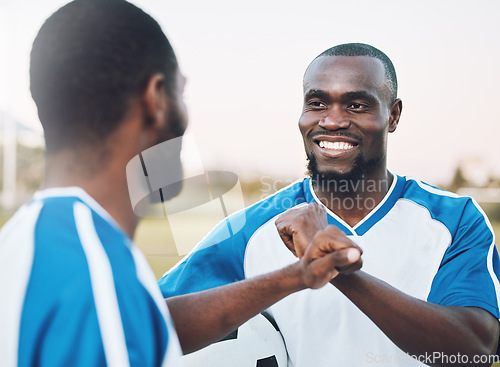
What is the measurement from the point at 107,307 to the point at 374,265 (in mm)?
1823

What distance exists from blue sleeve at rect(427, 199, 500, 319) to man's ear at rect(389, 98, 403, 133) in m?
0.71

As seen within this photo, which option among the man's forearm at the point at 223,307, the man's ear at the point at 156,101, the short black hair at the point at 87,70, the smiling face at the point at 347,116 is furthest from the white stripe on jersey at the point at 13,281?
the smiling face at the point at 347,116

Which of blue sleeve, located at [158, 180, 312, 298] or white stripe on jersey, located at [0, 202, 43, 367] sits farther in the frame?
blue sleeve, located at [158, 180, 312, 298]

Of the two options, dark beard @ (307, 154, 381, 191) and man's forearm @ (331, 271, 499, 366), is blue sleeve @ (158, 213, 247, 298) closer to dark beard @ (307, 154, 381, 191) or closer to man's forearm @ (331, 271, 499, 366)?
dark beard @ (307, 154, 381, 191)

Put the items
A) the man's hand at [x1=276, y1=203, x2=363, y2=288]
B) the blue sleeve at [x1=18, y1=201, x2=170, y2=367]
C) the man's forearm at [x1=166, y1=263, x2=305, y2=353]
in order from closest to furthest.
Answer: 1. the blue sleeve at [x1=18, y1=201, x2=170, y2=367]
2. the man's hand at [x1=276, y1=203, x2=363, y2=288]
3. the man's forearm at [x1=166, y1=263, x2=305, y2=353]

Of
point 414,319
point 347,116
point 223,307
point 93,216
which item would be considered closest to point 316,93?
point 347,116

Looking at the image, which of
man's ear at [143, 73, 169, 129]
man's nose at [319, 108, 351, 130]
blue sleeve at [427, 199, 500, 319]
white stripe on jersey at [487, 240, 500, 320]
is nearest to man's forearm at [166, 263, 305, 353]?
man's ear at [143, 73, 169, 129]

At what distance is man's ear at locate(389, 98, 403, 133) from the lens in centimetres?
314

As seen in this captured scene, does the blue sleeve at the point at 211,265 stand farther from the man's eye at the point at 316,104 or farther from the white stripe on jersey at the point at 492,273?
the white stripe on jersey at the point at 492,273

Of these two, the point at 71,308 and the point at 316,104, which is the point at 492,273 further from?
the point at 71,308

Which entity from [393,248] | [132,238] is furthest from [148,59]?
[393,248]

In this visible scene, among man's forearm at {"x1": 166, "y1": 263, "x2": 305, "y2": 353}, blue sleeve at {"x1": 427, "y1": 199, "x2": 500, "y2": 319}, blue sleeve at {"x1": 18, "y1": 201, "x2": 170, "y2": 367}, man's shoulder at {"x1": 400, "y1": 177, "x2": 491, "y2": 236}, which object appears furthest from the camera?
man's shoulder at {"x1": 400, "y1": 177, "x2": 491, "y2": 236}

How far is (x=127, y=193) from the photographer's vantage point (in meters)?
1.52

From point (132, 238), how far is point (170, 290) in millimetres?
1090
